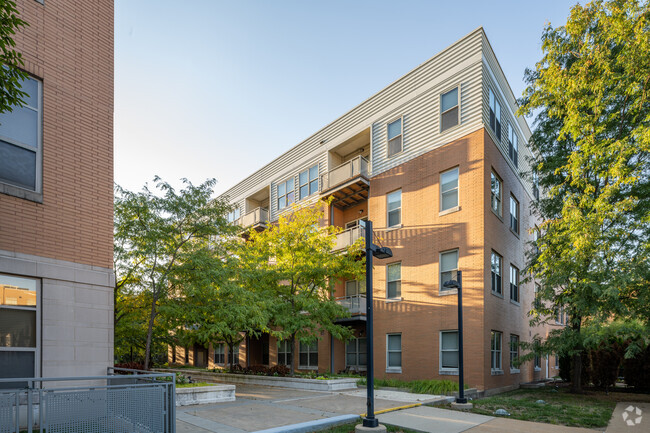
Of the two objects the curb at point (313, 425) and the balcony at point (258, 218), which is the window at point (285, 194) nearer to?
the balcony at point (258, 218)

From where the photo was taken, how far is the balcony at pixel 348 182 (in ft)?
78.7

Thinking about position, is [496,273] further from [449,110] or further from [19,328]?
[19,328]

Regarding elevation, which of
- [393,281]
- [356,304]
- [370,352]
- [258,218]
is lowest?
[356,304]

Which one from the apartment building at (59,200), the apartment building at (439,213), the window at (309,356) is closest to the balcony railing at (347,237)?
the apartment building at (439,213)

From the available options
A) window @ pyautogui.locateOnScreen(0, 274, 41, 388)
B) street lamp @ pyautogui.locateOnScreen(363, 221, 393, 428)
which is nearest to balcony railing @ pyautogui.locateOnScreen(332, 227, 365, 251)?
street lamp @ pyautogui.locateOnScreen(363, 221, 393, 428)

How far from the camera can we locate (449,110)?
67.9 ft

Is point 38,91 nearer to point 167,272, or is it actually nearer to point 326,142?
point 167,272

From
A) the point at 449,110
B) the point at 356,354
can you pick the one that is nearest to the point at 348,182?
the point at 449,110

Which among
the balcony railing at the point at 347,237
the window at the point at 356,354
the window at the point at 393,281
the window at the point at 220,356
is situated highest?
the balcony railing at the point at 347,237

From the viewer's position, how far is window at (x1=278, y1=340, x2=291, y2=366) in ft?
98.1

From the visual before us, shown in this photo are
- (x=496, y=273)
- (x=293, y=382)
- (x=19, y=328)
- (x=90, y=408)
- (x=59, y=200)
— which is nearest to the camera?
(x=90, y=408)

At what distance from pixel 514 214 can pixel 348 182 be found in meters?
9.70

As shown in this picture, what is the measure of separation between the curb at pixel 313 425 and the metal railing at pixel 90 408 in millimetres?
2220

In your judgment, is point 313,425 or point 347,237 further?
point 347,237
